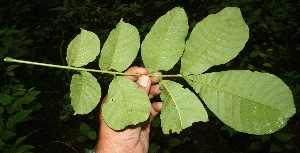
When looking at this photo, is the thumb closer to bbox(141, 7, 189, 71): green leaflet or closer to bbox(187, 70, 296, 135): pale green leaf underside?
bbox(141, 7, 189, 71): green leaflet

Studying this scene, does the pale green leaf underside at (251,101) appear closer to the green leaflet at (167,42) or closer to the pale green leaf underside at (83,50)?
the green leaflet at (167,42)

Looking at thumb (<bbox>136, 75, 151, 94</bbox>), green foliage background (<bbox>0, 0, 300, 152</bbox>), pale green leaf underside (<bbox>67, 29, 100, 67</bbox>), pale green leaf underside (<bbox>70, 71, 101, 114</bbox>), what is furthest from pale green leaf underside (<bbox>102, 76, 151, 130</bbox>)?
green foliage background (<bbox>0, 0, 300, 152</bbox>)

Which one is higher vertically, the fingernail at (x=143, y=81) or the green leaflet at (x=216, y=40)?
the green leaflet at (x=216, y=40)

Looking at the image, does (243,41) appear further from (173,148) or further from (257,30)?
(257,30)

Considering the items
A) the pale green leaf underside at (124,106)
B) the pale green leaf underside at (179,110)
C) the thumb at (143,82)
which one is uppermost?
the pale green leaf underside at (124,106)

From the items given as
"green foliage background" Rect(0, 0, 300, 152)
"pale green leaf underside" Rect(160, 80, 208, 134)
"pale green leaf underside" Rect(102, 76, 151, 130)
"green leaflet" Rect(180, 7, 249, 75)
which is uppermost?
"green leaflet" Rect(180, 7, 249, 75)

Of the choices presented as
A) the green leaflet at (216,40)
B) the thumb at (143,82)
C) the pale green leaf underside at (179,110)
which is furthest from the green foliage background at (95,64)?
the green leaflet at (216,40)
